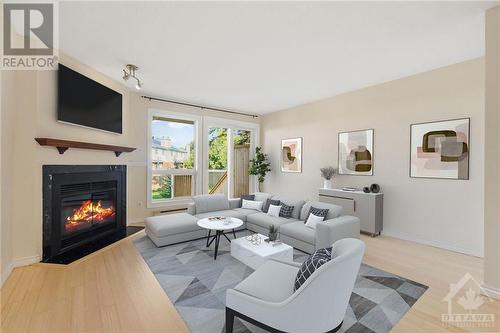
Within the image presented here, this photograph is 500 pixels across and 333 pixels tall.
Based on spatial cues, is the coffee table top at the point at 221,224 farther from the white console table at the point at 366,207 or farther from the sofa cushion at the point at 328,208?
the white console table at the point at 366,207

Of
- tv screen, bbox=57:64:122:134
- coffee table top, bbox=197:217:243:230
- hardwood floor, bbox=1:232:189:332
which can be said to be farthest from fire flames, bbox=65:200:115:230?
coffee table top, bbox=197:217:243:230

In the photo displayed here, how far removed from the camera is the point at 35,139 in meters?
2.98

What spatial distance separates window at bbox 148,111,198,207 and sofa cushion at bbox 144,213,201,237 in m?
1.48

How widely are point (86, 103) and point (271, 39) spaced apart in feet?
10.2

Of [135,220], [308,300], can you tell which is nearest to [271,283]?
[308,300]

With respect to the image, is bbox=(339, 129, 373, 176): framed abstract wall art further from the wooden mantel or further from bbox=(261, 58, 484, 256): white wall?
the wooden mantel

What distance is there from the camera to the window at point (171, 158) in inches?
218

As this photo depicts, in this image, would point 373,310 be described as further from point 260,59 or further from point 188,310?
point 260,59

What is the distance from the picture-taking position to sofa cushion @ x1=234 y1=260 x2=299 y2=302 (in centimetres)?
175

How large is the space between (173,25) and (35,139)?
2324mm

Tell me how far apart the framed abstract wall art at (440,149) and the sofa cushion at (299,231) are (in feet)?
7.24

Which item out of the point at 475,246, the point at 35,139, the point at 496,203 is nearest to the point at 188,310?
the point at 35,139
